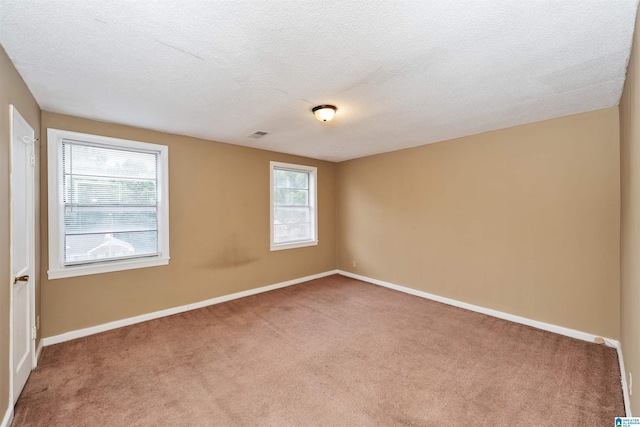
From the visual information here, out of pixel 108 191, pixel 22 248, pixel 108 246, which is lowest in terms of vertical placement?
pixel 108 246

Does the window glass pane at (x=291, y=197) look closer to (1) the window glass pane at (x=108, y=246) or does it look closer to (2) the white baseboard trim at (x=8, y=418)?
(1) the window glass pane at (x=108, y=246)

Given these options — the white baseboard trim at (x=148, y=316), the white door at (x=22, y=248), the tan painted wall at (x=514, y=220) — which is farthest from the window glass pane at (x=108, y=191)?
the tan painted wall at (x=514, y=220)

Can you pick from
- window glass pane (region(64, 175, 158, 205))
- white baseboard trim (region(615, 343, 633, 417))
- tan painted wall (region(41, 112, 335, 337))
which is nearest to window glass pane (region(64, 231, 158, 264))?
tan painted wall (region(41, 112, 335, 337))

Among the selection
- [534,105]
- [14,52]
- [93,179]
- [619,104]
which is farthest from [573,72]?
[93,179]

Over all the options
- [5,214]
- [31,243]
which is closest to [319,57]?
Answer: [5,214]

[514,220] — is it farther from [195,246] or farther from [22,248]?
[22,248]

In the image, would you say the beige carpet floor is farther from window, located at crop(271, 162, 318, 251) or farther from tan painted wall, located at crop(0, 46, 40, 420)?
window, located at crop(271, 162, 318, 251)

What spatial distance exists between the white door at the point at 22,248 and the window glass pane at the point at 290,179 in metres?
3.21

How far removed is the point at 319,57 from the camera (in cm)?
193

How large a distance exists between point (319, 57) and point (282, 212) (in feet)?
11.6

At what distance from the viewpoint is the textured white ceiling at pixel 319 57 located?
4.92 feet

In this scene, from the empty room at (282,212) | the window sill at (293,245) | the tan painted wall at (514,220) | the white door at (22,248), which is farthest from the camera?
the window sill at (293,245)

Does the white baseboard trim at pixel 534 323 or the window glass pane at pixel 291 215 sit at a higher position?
the window glass pane at pixel 291 215

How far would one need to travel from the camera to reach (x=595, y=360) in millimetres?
2602
